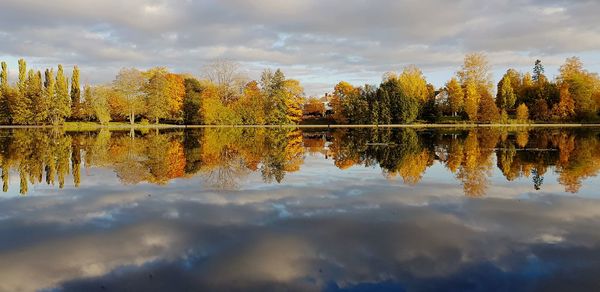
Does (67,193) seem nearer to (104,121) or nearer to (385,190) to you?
(385,190)

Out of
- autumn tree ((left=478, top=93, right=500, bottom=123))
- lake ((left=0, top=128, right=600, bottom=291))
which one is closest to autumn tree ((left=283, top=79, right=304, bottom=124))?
autumn tree ((left=478, top=93, right=500, bottom=123))

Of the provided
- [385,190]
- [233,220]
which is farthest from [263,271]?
[385,190]

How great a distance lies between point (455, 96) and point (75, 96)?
205ft

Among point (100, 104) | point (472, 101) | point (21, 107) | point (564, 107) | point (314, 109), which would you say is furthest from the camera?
point (314, 109)

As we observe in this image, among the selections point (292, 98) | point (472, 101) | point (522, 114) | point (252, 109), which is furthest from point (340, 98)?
point (522, 114)

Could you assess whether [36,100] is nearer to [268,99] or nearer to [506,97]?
[268,99]

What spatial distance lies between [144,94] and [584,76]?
2898 inches

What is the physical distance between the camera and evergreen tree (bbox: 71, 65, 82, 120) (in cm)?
7212

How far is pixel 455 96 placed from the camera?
242 ft

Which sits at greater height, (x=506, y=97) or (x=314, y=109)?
(x=506, y=97)

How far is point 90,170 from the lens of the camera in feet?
51.5

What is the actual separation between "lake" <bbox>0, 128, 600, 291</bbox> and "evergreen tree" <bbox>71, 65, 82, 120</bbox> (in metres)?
63.2

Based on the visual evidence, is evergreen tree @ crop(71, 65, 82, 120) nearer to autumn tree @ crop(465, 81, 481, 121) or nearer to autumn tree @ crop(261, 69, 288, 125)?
autumn tree @ crop(261, 69, 288, 125)

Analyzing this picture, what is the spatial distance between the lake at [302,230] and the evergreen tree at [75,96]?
6322cm
